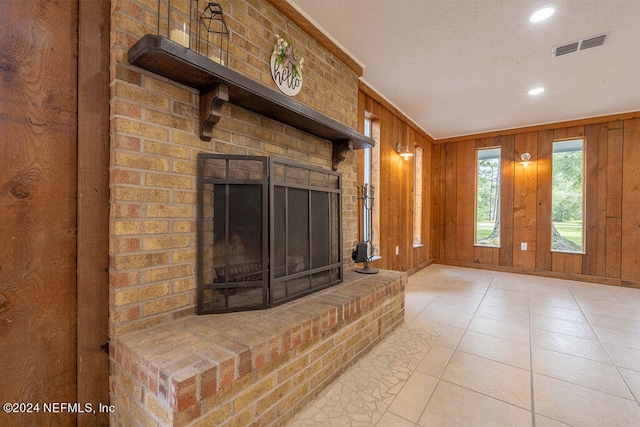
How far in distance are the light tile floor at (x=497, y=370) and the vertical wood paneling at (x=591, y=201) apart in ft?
3.97

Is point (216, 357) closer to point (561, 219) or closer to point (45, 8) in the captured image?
point (45, 8)

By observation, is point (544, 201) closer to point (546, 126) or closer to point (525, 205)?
point (525, 205)

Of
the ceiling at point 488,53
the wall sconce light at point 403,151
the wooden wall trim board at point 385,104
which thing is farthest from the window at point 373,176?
the wall sconce light at point 403,151

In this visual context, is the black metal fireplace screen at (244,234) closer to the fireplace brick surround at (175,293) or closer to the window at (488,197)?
the fireplace brick surround at (175,293)

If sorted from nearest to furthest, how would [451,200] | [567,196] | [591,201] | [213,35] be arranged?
1. [213,35]
2. [591,201]
3. [567,196]
4. [451,200]

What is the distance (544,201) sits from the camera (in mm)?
4574

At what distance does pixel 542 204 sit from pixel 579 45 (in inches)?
117

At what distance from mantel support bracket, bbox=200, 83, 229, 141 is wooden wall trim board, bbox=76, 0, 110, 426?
0.40 m

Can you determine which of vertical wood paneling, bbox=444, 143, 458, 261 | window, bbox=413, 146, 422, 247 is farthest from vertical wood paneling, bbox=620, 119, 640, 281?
window, bbox=413, 146, 422, 247

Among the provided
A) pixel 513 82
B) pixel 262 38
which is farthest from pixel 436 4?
pixel 513 82

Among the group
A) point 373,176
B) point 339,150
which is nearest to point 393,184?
point 373,176

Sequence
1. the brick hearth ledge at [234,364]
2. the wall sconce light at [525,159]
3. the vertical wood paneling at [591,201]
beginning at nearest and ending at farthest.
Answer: the brick hearth ledge at [234,364] → the vertical wood paneling at [591,201] → the wall sconce light at [525,159]

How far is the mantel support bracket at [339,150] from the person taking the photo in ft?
7.65

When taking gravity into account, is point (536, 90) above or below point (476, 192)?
above
